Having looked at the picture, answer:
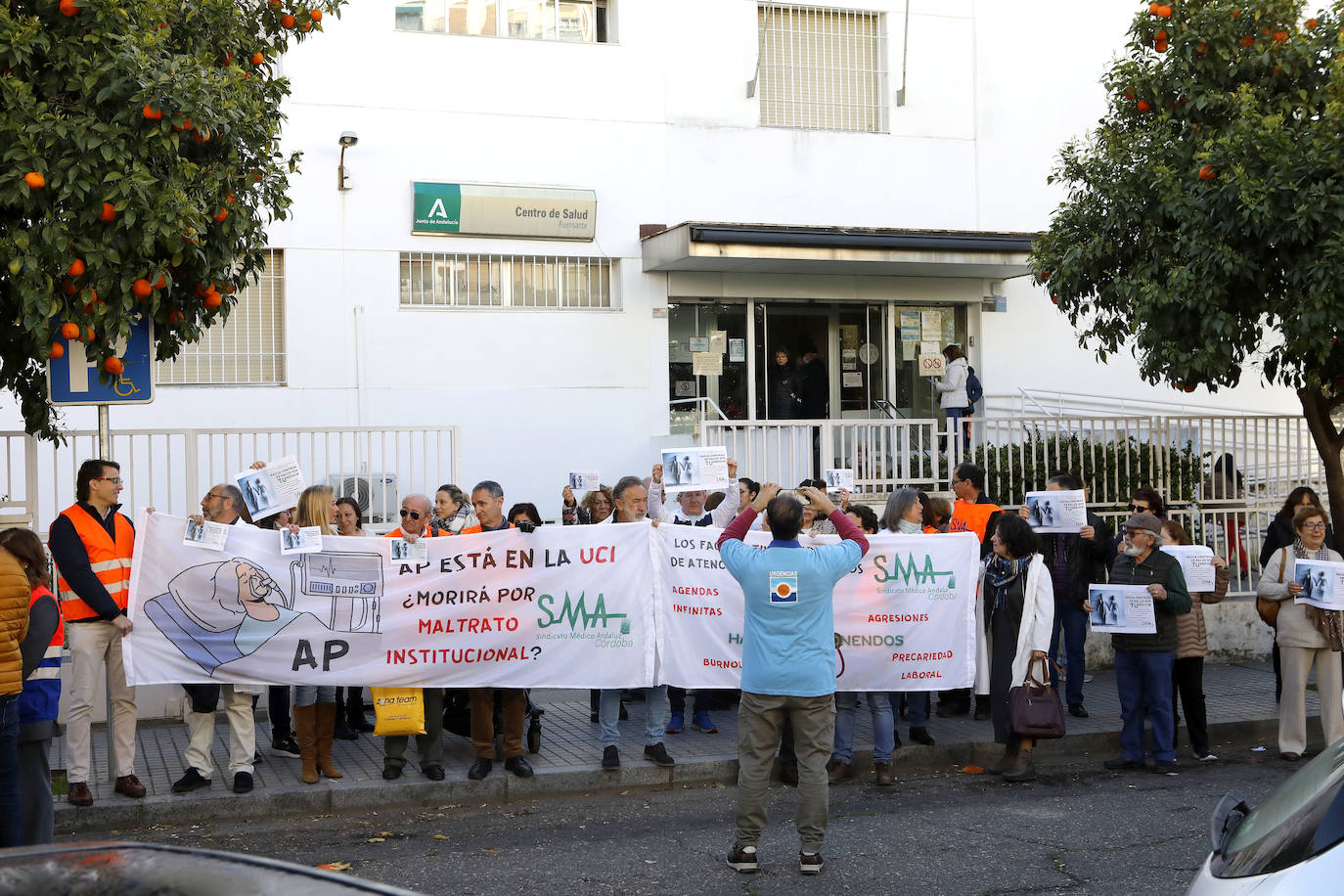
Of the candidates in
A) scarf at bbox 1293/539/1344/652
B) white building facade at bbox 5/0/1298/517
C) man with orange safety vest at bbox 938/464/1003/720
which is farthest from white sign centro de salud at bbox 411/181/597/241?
scarf at bbox 1293/539/1344/652

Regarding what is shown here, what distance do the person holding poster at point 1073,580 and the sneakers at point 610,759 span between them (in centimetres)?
409

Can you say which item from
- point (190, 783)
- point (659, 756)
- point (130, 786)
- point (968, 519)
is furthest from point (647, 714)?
point (968, 519)

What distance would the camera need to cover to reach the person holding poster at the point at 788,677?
6.64 m

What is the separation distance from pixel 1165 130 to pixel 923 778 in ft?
20.5

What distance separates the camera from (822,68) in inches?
676

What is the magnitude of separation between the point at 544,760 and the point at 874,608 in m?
2.64

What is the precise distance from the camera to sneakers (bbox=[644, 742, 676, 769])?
8844 mm

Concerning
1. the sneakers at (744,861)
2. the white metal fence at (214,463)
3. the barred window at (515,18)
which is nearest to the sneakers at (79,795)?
the white metal fence at (214,463)

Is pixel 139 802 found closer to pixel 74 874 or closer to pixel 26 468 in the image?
pixel 26 468

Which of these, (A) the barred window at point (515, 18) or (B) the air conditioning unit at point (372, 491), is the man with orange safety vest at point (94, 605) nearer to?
(B) the air conditioning unit at point (372, 491)

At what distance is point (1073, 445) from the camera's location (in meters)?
13.6

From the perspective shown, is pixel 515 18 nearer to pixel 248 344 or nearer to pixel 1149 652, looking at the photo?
pixel 248 344

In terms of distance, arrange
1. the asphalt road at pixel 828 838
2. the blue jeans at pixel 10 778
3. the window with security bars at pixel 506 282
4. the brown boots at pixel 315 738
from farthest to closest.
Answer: the window with security bars at pixel 506 282, the brown boots at pixel 315 738, the asphalt road at pixel 828 838, the blue jeans at pixel 10 778

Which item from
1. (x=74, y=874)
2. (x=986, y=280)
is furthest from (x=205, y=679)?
(x=986, y=280)
